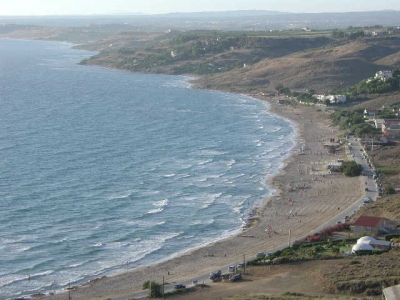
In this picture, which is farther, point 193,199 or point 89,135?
Result: point 89,135

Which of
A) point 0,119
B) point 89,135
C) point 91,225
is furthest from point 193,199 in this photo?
point 0,119

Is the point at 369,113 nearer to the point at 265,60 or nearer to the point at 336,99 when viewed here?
the point at 336,99

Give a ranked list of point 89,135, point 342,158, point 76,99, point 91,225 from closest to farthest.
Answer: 1. point 91,225
2. point 342,158
3. point 89,135
4. point 76,99

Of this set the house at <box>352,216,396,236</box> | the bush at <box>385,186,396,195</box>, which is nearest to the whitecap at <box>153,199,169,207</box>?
the house at <box>352,216,396,236</box>

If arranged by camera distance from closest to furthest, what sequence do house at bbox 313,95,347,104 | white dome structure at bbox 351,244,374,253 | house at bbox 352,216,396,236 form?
1. white dome structure at bbox 351,244,374,253
2. house at bbox 352,216,396,236
3. house at bbox 313,95,347,104

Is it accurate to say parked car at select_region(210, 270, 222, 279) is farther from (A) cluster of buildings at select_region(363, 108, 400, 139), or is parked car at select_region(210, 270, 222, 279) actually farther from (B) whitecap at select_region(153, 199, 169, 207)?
(A) cluster of buildings at select_region(363, 108, 400, 139)

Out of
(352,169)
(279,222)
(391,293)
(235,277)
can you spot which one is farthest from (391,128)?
(391,293)

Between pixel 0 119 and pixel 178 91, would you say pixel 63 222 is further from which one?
pixel 178 91
